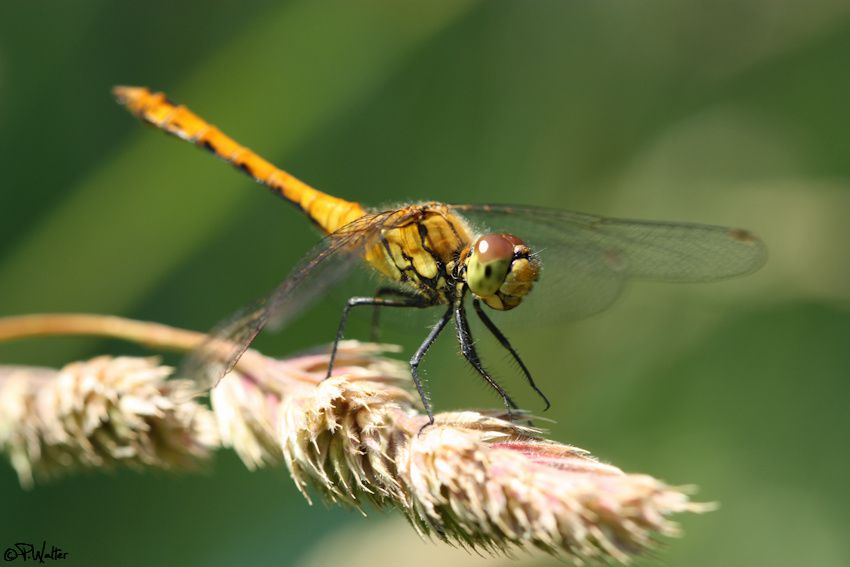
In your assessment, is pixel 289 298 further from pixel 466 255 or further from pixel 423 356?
pixel 466 255

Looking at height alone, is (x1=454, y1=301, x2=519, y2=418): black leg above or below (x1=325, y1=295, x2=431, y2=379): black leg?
below

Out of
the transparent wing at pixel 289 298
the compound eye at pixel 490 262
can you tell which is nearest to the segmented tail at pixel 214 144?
the transparent wing at pixel 289 298

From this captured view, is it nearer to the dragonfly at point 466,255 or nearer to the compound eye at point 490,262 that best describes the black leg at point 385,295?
the dragonfly at point 466,255

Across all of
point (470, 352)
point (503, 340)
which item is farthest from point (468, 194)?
point (470, 352)

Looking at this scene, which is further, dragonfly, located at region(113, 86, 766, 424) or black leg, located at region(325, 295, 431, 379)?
black leg, located at region(325, 295, 431, 379)

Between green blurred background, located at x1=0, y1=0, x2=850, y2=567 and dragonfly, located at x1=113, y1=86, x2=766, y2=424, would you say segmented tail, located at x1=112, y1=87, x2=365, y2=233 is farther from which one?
green blurred background, located at x1=0, y1=0, x2=850, y2=567

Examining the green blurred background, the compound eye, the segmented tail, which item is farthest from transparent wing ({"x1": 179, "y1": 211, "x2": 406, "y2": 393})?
the green blurred background
